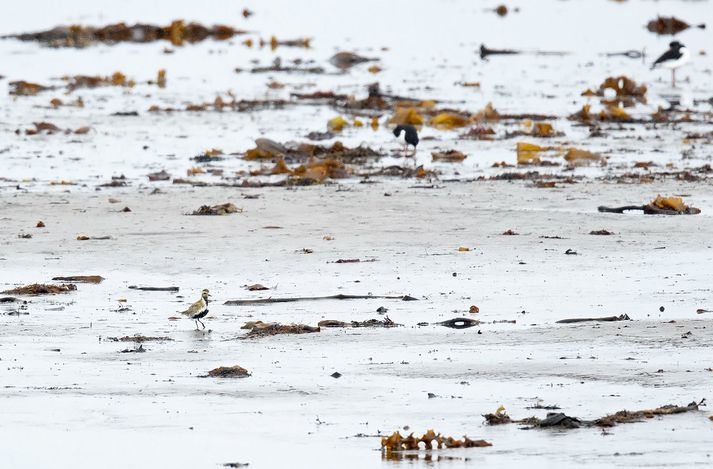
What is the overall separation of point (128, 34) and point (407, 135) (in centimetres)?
2745

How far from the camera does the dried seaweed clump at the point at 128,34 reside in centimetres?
4169

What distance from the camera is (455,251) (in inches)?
428

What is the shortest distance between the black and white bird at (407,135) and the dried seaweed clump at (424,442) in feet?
40.5

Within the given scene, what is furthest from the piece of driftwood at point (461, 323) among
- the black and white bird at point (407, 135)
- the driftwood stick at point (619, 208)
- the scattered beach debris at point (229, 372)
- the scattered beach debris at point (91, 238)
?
the black and white bird at point (407, 135)

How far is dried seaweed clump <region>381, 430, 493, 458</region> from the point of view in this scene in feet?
18.0

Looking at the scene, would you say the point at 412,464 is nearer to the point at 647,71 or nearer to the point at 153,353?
the point at 153,353

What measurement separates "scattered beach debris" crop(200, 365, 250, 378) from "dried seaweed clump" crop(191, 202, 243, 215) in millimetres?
5846

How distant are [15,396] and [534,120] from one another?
16.2m

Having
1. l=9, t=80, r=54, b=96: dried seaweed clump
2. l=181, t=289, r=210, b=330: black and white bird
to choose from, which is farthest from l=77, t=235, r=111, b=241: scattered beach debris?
l=9, t=80, r=54, b=96: dried seaweed clump

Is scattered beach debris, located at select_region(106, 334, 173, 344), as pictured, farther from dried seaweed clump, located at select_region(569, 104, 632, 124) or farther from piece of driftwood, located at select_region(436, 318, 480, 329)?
dried seaweed clump, located at select_region(569, 104, 632, 124)

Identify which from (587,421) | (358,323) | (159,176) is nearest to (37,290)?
(358,323)

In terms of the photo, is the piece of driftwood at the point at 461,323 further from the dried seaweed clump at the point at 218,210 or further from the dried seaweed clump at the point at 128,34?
the dried seaweed clump at the point at 128,34

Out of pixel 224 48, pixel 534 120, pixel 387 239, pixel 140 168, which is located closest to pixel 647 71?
pixel 534 120

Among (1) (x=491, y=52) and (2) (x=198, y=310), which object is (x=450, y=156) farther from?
(1) (x=491, y=52)
